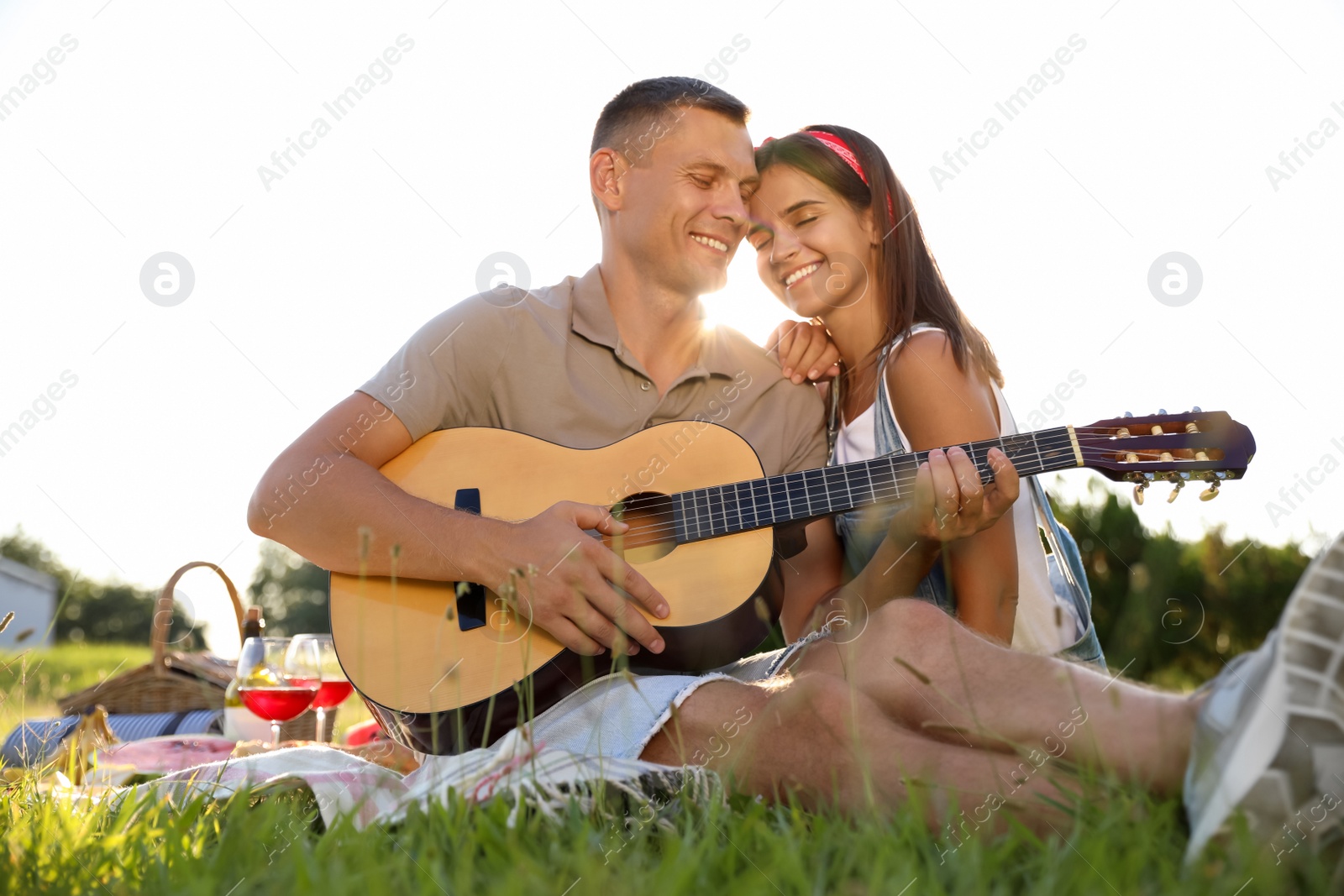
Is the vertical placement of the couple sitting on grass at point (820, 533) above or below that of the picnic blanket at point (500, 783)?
above

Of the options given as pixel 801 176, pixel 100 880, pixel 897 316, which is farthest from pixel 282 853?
pixel 801 176

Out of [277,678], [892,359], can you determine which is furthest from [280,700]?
[892,359]

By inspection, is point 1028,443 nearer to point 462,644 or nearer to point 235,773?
point 462,644

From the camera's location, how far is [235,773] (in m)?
2.39

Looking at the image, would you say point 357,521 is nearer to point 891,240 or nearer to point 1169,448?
point 891,240

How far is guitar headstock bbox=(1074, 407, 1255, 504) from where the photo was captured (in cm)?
251

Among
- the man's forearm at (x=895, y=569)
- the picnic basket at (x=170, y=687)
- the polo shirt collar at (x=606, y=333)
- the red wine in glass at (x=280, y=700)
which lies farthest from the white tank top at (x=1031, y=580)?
the picnic basket at (x=170, y=687)

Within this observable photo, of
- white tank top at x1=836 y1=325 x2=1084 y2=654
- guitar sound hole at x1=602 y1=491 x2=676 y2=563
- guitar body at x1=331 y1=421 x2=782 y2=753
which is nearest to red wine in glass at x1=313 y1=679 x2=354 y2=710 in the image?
guitar body at x1=331 y1=421 x2=782 y2=753

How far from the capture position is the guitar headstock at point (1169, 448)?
251 cm

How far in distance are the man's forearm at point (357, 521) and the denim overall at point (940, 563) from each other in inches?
46.5

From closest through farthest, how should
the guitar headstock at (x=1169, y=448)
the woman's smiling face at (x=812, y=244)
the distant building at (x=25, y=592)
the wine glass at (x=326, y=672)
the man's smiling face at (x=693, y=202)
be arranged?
the guitar headstock at (x=1169, y=448), the woman's smiling face at (x=812, y=244), the wine glass at (x=326, y=672), the man's smiling face at (x=693, y=202), the distant building at (x=25, y=592)

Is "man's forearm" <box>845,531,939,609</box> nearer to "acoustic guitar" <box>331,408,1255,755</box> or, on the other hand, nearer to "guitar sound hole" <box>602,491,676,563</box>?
"acoustic guitar" <box>331,408,1255,755</box>

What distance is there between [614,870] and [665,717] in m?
0.89

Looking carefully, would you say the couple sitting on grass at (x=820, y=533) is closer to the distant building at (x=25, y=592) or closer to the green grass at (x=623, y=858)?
the green grass at (x=623, y=858)
